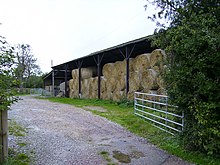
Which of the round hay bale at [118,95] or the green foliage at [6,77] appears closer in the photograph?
the green foliage at [6,77]

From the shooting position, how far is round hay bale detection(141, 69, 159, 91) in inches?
473

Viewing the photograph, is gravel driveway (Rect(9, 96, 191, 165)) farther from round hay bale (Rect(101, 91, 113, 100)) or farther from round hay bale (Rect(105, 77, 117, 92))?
round hay bale (Rect(101, 91, 113, 100))

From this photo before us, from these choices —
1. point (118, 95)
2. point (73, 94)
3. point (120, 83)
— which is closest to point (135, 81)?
point (120, 83)

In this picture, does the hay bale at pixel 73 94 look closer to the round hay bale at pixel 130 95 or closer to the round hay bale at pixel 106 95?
the round hay bale at pixel 106 95

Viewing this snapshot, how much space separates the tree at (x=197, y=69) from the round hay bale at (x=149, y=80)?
7.37 meters

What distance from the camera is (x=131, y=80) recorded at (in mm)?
14086

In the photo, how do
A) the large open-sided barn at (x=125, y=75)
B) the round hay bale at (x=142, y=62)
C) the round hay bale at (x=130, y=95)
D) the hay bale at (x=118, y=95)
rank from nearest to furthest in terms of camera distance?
the large open-sided barn at (x=125, y=75) < the round hay bale at (x=142, y=62) < the round hay bale at (x=130, y=95) < the hay bale at (x=118, y=95)

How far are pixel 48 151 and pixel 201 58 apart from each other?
353cm

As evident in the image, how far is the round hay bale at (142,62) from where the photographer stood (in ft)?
41.8

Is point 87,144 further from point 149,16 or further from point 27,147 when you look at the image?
point 149,16

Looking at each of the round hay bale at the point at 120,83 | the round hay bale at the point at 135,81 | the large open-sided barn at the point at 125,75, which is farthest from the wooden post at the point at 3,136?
the round hay bale at the point at 120,83

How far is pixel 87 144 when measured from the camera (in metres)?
5.24

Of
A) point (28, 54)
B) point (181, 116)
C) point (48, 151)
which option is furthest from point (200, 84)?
point (28, 54)

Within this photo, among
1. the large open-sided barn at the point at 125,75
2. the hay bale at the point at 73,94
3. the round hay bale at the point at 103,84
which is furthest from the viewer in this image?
the hay bale at the point at 73,94
